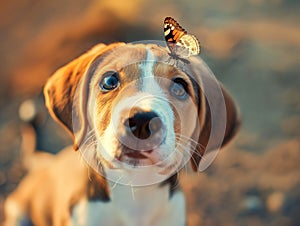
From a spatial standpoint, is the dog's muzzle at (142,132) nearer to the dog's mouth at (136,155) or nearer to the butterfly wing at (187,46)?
the dog's mouth at (136,155)

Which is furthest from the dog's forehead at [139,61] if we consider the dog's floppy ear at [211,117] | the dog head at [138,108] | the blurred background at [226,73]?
the blurred background at [226,73]

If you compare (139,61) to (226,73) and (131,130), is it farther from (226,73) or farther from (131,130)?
(226,73)

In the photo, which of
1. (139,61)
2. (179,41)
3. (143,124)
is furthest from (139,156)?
(179,41)

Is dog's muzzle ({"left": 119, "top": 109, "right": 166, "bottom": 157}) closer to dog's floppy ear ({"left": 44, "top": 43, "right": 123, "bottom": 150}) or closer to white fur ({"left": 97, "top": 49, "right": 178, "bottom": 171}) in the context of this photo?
white fur ({"left": 97, "top": 49, "right": 178, "bottom": 171})

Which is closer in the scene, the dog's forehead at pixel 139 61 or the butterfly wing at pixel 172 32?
the dog's forehead at pixel 139 61

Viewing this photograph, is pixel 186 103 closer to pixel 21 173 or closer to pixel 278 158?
pixel 278 158

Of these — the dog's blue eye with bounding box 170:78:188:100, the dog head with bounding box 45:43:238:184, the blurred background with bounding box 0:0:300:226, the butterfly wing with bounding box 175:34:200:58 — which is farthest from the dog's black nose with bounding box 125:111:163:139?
the blurred background with bounding box 0:0:300:226
